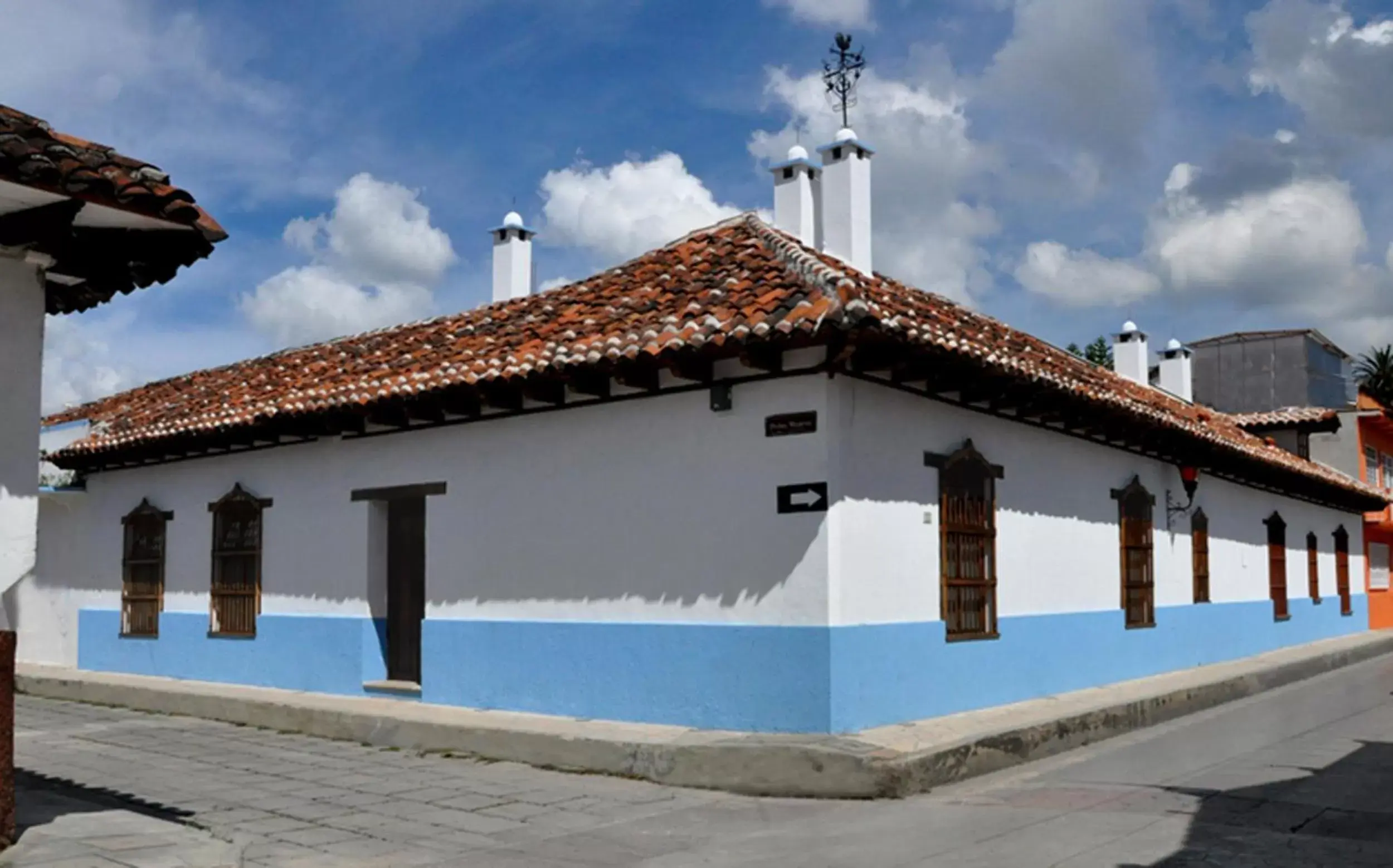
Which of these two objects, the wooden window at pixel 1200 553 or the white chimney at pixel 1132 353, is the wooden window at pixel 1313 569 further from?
the wooden window at pixel 1200 553

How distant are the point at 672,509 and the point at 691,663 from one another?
1.24 meters

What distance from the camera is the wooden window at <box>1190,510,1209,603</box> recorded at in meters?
17.1

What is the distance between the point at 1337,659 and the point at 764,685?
14.4m

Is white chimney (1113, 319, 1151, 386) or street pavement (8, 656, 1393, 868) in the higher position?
white chimney (1113, 319, 1151, 386)

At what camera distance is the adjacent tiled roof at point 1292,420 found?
25.6m

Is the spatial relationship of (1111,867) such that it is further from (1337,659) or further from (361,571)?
(1337,659)

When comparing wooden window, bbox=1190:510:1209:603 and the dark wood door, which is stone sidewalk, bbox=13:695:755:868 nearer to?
the dark wood door

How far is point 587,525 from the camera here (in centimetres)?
1077

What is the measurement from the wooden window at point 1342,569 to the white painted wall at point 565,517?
20.2 metres

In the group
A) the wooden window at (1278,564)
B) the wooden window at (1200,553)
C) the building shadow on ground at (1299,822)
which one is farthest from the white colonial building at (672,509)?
the wooden window at (1278,564)

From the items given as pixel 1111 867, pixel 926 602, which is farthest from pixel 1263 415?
pixel 1111 867

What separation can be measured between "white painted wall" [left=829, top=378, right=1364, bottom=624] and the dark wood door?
5.10m

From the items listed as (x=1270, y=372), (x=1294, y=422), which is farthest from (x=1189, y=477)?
(x=1270, y=372)

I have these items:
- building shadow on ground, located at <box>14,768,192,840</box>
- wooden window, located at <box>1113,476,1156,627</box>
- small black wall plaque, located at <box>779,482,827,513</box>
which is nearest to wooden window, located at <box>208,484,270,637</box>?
building shadow on ground, located at <box>14,768,192,840</box>
